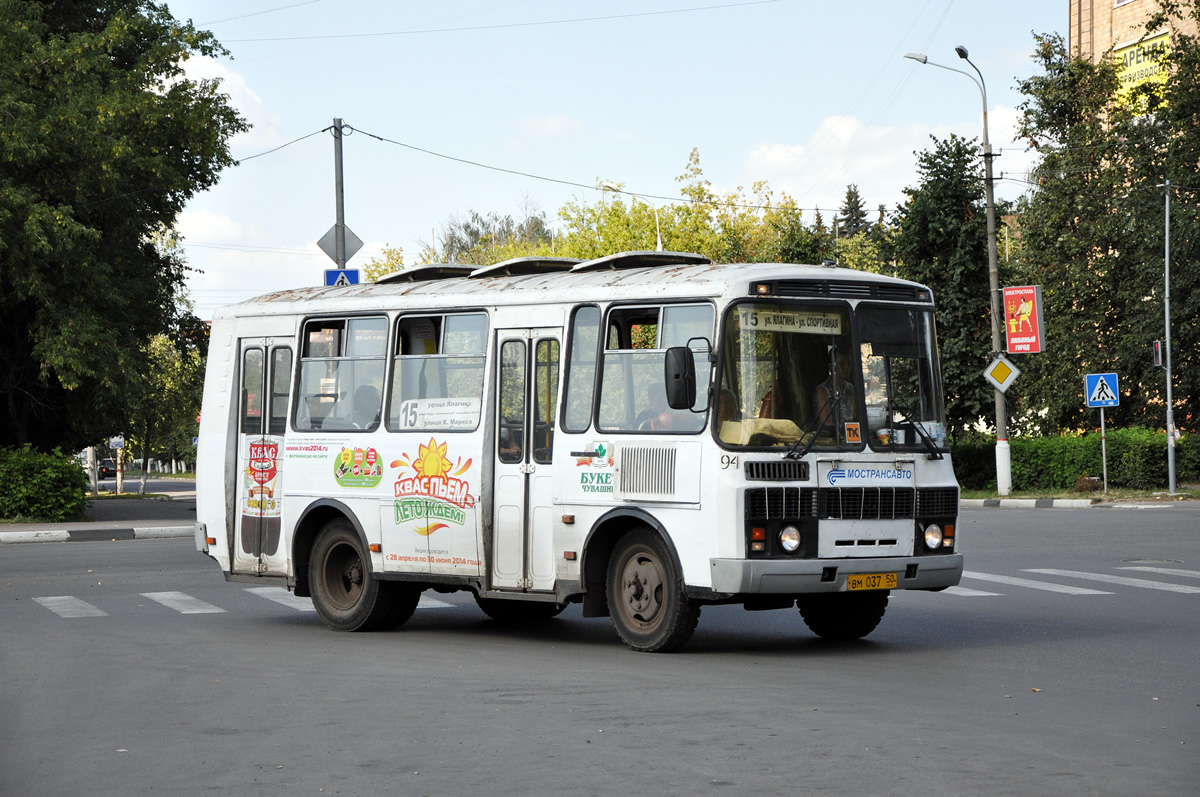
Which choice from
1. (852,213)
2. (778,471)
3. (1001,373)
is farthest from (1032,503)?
(852,213)

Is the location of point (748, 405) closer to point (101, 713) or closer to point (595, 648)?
point (595, 648)

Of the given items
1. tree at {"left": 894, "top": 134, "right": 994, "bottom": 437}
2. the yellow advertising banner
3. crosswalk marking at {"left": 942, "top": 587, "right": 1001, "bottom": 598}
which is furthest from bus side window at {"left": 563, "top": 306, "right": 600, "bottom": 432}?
the yellow advertising banner

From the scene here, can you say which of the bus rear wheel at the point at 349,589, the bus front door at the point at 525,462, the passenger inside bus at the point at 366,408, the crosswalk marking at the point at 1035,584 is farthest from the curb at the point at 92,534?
the bus front door at the point at 525,462

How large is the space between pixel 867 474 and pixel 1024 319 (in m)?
27.4

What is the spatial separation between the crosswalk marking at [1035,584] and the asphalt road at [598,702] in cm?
18

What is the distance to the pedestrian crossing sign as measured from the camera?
116 ft

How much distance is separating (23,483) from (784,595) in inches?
861

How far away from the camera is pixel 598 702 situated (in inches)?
362

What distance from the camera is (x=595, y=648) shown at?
12.2 m

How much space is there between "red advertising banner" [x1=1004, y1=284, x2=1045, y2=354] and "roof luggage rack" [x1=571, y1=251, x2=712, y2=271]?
2555cm

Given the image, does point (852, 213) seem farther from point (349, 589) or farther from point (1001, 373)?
point (349, 589)

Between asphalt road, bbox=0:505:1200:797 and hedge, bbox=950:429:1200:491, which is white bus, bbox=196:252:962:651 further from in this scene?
hedge, bbox=950:429:1200:491

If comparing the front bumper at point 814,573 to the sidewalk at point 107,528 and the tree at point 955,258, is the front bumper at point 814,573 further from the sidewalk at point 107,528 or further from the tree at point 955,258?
the tree at point 955,258

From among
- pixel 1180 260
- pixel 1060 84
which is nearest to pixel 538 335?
pixel 1180 260
